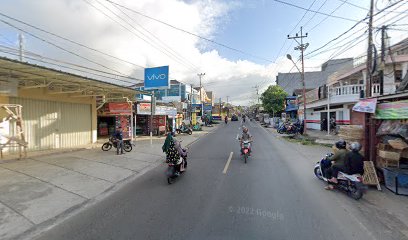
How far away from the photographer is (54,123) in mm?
13258

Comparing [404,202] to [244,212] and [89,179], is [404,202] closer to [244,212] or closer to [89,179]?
[244,212]

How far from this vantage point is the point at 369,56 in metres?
11.3

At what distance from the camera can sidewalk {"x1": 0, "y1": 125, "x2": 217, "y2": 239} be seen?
466 centimetres

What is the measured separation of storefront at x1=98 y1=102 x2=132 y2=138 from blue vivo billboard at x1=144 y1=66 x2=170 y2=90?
2923 millimetres

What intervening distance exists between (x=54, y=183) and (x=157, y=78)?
12651 millimetres

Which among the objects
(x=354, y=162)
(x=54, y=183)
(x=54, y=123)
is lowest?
(x=54, y=183)

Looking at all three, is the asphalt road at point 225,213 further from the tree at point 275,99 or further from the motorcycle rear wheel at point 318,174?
the tree at point 275,99

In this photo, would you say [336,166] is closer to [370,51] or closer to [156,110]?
[370,51]

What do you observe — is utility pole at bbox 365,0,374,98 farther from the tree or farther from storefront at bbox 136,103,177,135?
the tree

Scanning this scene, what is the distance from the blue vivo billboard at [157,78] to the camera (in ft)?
58.4

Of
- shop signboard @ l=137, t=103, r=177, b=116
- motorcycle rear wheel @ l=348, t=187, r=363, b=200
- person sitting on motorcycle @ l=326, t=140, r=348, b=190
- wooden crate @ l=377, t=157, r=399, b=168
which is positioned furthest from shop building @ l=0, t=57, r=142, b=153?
wooden crate @ l=377, t=157, r=399, b=168

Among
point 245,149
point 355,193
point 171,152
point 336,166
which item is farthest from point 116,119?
point 355,193

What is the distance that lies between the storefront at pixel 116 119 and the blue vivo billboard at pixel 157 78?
115 inches

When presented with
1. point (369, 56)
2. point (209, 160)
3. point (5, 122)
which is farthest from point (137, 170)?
point (369, 56)
